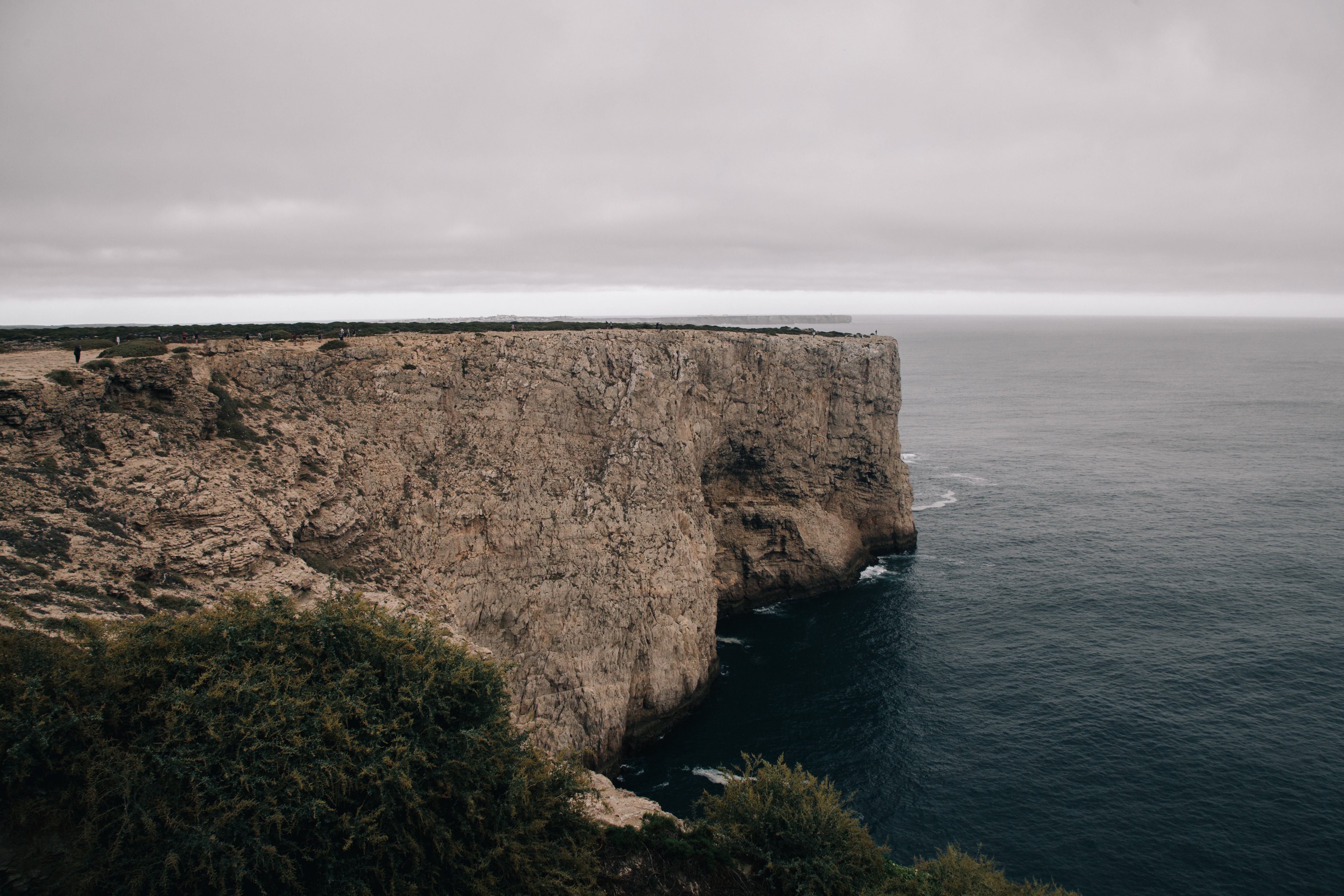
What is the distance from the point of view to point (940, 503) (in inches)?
3339

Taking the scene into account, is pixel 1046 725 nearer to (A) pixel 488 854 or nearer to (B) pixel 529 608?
(B) pixel 529 608

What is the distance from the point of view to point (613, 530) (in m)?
46.5

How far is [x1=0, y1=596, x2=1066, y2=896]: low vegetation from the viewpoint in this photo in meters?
16.4

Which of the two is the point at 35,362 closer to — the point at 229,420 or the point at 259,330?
the point at 229,420

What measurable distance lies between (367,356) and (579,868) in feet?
111

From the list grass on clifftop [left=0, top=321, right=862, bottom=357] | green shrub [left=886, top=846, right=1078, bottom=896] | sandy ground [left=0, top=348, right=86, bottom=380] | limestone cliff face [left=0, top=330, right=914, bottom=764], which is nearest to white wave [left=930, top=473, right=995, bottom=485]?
grass on clifftop [left=0, top=321, right=862, bottom=357]

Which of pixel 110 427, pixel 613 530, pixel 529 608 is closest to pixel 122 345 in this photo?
pixel 110 427

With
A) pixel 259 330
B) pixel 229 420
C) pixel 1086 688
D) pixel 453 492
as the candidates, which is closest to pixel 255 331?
pixel 259 330

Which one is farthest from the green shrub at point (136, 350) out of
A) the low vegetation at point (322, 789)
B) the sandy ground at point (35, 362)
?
the low vegetation at point (322, 789)

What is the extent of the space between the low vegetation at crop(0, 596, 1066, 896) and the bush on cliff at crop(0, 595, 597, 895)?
0.20 feet

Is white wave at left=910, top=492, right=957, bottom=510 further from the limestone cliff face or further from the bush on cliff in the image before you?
the bush on cliff

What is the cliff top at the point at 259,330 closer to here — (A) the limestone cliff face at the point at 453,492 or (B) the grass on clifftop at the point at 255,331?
(B) the grass on clifftop at the point at 255,331

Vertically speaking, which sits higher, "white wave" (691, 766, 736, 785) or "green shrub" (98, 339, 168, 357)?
"green shrub" (98, 339, 168, 357)

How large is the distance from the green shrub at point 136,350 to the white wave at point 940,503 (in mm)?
71927
